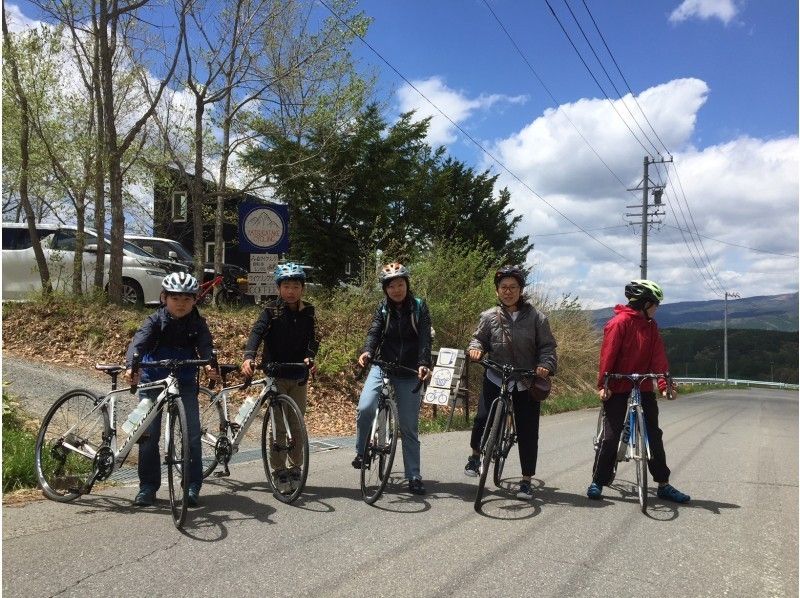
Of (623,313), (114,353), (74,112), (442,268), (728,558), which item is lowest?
(728,558)

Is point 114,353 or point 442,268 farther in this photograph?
point 442,268

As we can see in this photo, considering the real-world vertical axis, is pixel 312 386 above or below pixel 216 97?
below

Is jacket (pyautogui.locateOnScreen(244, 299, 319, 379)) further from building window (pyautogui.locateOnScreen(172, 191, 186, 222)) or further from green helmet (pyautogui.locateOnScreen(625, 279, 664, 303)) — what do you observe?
building window (pyautogui.locateOnScreen(172, 191, 186, 222))

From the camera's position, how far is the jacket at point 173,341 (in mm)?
5121

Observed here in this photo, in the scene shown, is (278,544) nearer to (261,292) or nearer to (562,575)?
(562,575)

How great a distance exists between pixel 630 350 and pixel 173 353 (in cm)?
384

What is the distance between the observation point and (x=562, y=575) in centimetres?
389

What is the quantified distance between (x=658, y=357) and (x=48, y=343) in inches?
398

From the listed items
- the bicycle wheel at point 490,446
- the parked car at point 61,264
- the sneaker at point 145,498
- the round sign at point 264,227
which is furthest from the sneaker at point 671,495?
the parked car at point 61,264

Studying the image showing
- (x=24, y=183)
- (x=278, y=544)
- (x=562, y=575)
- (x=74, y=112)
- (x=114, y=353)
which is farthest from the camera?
(x=74, y=112)

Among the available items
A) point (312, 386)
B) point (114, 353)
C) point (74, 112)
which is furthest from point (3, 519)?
point (74, 112)

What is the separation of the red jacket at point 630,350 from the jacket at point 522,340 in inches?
A: 18.5

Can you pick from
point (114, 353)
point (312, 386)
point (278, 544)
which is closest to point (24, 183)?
point (114, 353)

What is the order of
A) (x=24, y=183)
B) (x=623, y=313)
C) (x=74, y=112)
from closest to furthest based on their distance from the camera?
1. (x=623, y=313)
2. (x=24, y=183)
3. (x=74, y=112)
